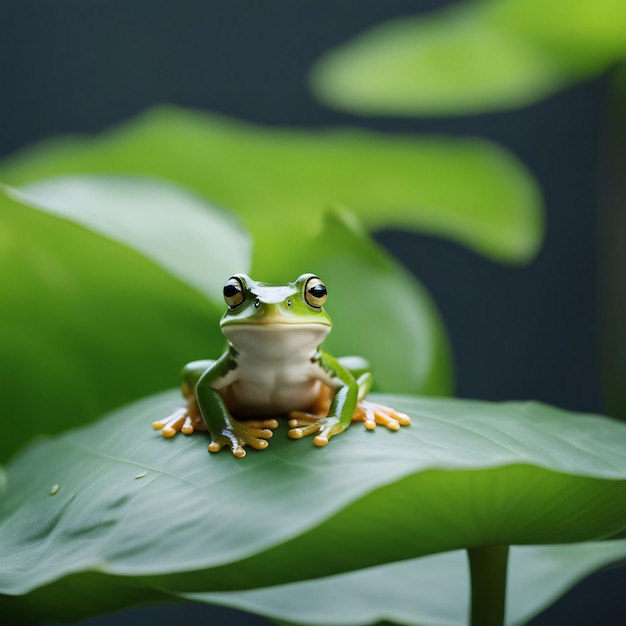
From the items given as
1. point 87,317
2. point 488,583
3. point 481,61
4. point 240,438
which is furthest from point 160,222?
point 481,61

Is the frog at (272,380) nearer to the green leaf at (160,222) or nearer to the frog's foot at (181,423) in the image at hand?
the frog's foot at (181,423)

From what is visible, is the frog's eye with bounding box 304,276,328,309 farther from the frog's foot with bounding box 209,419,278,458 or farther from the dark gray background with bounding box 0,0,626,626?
the dark gray background with bounding box 0,0,626,626

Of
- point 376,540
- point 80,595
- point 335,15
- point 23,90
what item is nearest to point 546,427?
point 376,540

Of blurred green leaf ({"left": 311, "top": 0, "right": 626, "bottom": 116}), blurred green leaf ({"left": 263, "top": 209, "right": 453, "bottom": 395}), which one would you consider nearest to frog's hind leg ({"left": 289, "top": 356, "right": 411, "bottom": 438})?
blurred green leaf ({"left": 263, "top": 209, "right": 453, "bottom": 395})

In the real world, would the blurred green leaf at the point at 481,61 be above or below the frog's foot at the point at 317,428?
above

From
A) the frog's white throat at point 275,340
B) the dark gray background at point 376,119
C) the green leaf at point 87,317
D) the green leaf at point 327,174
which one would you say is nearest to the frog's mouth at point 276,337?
the frog's white throat at point 275,340
